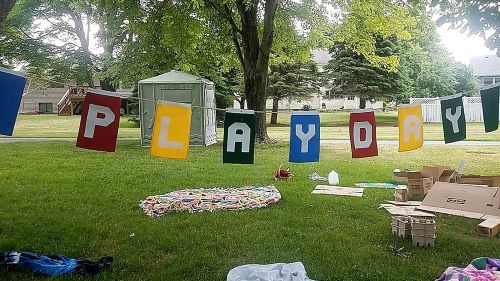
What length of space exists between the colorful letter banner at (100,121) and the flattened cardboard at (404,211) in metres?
3.83

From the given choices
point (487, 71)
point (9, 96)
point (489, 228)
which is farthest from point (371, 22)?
point (487, 71)

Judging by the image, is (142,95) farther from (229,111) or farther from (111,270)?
(111,270)

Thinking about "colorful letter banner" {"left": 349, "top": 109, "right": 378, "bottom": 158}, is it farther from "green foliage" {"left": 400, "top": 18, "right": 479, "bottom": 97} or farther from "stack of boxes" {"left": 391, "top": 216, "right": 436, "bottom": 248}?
"green foliage" {"left": 400, "top": 18, "right": 479, "bottom": 97}

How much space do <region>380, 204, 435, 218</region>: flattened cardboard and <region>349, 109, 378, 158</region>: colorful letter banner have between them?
1133 millimetres

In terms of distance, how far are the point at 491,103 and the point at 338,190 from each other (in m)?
2.92

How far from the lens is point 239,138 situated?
5.02m

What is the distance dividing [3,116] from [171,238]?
2.11 meters

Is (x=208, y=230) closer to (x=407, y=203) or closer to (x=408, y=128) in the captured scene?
(x=408, y=128)

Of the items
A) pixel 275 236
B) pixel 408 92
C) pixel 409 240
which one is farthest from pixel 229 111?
pixel 408 92

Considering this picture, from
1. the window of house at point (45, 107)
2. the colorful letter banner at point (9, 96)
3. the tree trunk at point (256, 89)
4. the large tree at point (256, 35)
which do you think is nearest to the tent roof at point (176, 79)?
the tree trunk at point (256, 89)

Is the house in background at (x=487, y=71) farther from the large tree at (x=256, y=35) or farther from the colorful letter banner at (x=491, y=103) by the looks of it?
the colorful letter banner at (x=491, y=103)

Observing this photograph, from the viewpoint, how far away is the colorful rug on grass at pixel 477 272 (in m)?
3.39

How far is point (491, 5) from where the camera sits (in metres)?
5.04

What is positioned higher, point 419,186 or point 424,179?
point 424,179
